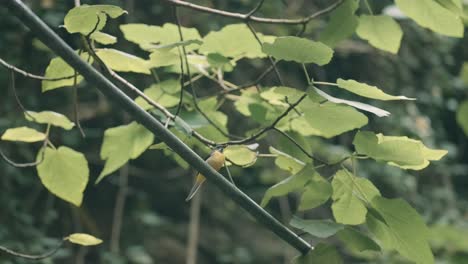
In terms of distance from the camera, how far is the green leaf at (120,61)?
0.57 meters

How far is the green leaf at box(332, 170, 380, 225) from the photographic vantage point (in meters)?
0.50

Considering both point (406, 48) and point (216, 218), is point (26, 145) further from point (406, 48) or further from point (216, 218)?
point (406, 48)

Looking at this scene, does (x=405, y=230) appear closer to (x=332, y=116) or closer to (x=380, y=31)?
(x=332, y=116)

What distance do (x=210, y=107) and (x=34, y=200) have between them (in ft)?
3.69

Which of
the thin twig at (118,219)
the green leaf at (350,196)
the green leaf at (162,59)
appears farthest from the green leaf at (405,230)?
the thin twig at (118,219)

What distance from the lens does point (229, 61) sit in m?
0.62

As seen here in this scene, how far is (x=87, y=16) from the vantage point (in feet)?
1.55

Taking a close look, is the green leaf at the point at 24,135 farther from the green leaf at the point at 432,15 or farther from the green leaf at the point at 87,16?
the green leaf at the point at 432,15

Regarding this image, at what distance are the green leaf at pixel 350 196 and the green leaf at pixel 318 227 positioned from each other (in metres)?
0.02

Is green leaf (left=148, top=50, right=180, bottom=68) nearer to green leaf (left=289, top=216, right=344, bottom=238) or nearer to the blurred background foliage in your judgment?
green leaf (left=289, top=216, right=344, bottom=238)

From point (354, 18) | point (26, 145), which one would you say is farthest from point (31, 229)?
point (354, 18)

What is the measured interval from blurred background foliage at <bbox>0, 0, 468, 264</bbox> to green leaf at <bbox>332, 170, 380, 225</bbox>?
0.81 metres

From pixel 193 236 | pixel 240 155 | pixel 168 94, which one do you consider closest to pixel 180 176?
pixel 193 236

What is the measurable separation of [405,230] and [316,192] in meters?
0.08
